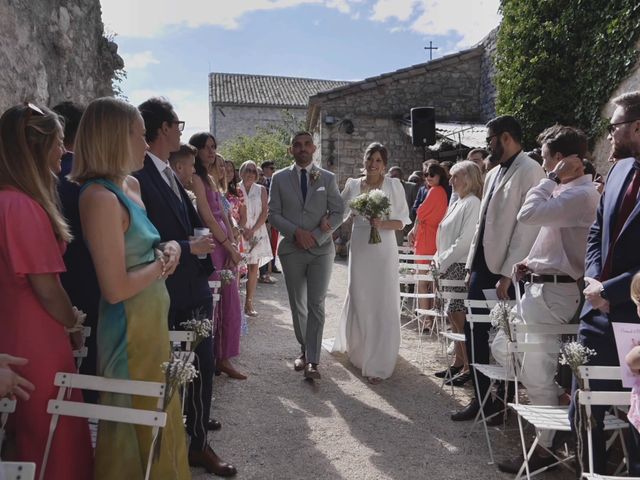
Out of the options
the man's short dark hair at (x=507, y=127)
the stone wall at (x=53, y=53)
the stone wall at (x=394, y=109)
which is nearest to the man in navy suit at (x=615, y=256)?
the man's short dark hair at (x=507, y=127)

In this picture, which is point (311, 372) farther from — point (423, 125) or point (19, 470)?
point (423, 125)

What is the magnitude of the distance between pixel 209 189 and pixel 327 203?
1204 mm

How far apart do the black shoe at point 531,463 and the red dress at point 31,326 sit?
8.48ft

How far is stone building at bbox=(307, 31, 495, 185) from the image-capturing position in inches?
577

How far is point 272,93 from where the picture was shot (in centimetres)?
3622

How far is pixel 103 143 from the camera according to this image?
223 centimetres

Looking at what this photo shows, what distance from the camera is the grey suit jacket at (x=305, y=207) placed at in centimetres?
518

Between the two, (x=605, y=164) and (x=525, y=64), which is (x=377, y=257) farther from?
(x=525, y=64)

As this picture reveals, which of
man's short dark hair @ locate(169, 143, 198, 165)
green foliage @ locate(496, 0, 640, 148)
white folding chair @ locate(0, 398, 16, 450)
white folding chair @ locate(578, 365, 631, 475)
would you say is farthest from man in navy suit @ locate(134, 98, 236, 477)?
green foliage @ locate(496, 0, 640, 148)

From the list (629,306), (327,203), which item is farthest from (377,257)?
(629,306)

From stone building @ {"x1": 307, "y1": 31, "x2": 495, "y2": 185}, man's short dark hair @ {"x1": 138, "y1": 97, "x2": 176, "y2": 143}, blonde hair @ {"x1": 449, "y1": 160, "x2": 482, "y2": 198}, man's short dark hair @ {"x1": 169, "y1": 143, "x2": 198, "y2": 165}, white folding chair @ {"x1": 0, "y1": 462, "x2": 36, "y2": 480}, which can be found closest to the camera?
white folding chair @ {"x1": 0, "y1": 462, "x2": 36, "y2": 480}

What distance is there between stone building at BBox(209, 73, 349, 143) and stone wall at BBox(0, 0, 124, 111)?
28443 millimetres

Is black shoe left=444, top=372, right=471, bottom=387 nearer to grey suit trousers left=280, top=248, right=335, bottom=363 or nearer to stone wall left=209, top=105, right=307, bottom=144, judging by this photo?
grey suit trousers left=280, top=248, right=335, bottom=363

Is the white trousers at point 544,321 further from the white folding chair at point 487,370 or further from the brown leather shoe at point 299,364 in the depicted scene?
the brown leather shoe at point 299,364
